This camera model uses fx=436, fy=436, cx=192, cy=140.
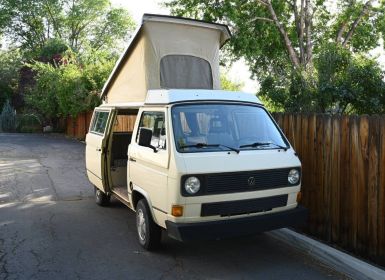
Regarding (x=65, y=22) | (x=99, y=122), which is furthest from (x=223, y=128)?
(x=65, y=22)

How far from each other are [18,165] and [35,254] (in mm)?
8854

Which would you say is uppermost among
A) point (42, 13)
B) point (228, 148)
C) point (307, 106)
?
point (42, 13)

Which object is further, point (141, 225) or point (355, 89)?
point (355, 89)

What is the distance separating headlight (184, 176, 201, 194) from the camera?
4855mm

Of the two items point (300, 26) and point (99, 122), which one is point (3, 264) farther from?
point (300, 26)

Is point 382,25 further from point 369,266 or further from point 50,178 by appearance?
point 369,266

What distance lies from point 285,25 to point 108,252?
68.9ft

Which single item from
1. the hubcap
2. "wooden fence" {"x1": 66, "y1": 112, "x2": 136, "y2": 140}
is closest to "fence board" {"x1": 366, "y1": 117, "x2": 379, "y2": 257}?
the hubcap

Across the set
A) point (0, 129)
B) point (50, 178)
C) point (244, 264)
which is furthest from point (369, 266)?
point (0, 129)

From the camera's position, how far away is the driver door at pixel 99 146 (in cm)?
763

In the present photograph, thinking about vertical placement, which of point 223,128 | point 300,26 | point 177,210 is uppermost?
point 300,26

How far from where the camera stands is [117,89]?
28.2 ft

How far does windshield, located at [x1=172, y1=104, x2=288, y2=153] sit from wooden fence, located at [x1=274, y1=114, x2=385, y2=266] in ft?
2.54

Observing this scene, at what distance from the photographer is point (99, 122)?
845cm
